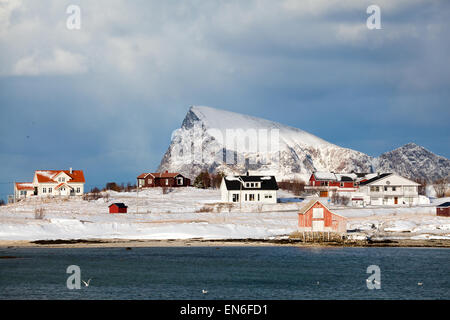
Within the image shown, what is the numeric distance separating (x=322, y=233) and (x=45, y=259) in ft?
107

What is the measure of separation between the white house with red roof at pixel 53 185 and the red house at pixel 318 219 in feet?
210

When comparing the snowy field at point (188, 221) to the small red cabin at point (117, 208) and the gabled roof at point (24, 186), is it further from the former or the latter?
the gabled roof at point (24, 186)

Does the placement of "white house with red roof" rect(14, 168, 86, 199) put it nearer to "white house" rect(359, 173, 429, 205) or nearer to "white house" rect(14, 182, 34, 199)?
"white house" rect(14, 182, 34, 199)

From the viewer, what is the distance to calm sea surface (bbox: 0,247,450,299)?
45781 millimetres

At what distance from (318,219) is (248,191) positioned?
1421 inches

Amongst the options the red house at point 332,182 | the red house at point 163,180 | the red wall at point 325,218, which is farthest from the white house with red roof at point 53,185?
the red wall at point 325,218

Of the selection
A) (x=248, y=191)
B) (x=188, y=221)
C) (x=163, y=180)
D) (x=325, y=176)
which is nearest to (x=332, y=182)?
(x=325, y=176)

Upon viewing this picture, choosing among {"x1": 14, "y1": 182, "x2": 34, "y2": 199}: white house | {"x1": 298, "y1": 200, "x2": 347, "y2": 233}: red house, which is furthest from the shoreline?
{"x1": 14, "y1": 182, "x2": 34, "y2": 199}: white house

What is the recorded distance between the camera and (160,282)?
5047 cm

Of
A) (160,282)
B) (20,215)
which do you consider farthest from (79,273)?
(20,215)

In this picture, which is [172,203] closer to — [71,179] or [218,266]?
[71,179]

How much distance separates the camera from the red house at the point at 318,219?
7562cm
